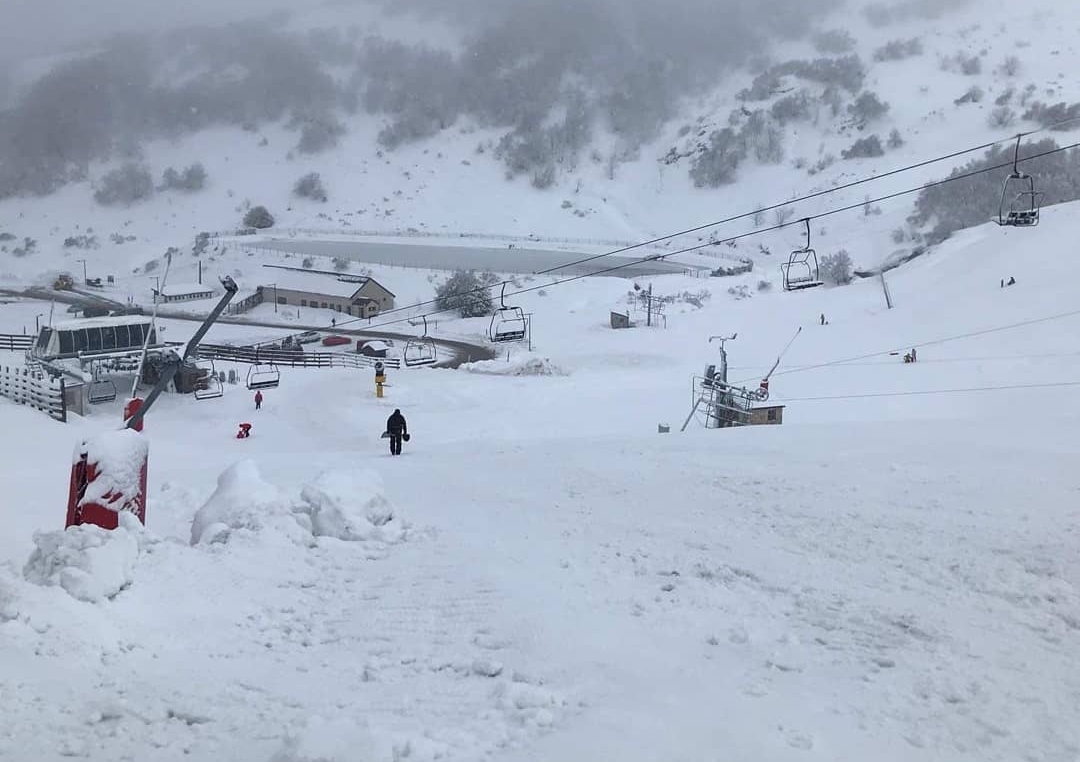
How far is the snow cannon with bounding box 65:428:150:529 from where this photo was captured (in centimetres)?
585

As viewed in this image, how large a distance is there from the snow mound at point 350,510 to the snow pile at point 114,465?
3.84 feet

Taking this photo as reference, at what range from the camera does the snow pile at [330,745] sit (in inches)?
123

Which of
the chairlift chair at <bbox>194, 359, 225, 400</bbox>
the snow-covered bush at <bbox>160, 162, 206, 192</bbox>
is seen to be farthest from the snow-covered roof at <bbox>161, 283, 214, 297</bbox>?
the chairlift chair at <bbox>194, 359, 225, 400</bbox>

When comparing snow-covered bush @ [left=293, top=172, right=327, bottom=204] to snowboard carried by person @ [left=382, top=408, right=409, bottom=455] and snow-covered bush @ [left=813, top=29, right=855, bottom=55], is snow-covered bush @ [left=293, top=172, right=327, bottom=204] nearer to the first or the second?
snow-covered bush @ [left=813, top=29, right=855, bottom=55]

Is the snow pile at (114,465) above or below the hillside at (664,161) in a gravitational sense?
below

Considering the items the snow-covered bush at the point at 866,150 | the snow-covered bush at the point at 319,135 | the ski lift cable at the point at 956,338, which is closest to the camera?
the ski lift cable at the point at 956,338

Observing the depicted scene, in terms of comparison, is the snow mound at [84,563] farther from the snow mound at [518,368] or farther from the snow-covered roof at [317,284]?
the snow-covered roof at [317,284]

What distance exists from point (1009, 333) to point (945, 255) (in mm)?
14409

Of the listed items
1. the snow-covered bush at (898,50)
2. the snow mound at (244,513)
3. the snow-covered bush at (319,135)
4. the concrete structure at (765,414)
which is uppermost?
the snow-covered bush at (898,50)

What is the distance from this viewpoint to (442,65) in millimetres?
90688

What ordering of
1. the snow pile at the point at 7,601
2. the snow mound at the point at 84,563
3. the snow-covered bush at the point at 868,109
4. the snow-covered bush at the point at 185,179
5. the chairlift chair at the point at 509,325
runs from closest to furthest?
the snow pile at the point at 7,601 < the snow mound at the point at 84,563 < the chairlift chair at the point at 509,325 < the snow-covered bush at the point at 185,179 < the snow-covered bush at the point at 868,109

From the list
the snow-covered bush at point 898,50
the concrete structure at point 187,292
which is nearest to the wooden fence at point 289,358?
the concrete structure at point 187,292

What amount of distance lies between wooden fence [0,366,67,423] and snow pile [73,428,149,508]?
37.7ft

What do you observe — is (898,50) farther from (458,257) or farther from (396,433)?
(396,433)
